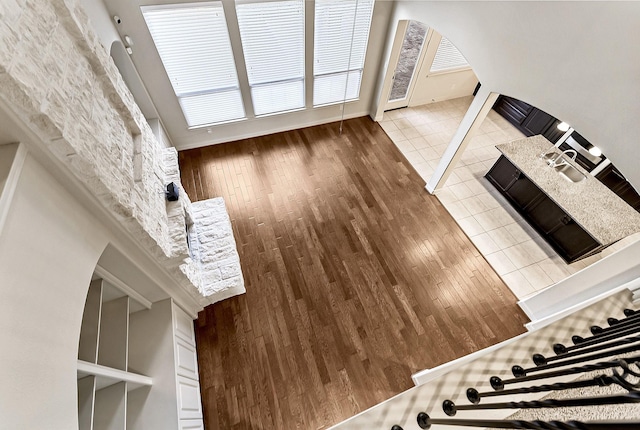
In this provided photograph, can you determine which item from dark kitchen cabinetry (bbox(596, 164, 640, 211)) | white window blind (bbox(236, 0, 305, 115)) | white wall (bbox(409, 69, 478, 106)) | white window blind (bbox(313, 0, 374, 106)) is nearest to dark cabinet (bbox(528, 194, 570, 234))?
dark kitchen cabinetry (bbox(596, 164, 640, 211))

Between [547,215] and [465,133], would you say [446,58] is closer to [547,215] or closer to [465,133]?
[465,133]

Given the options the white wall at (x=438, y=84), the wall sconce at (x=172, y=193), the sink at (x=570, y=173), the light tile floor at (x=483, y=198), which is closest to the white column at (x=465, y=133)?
the light tile floor at (x=483, y=198)

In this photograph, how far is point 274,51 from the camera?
13.8 ft

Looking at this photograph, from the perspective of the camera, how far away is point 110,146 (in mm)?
1847

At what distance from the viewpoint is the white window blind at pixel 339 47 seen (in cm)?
407

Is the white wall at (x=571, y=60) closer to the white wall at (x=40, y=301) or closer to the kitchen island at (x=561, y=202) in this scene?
the kitchen island at (x=561, y=202)

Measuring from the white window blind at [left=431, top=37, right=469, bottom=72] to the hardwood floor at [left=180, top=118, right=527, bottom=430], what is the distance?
Result: 2.17m

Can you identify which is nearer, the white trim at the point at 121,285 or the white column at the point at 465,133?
the white trim at the point at 121,285

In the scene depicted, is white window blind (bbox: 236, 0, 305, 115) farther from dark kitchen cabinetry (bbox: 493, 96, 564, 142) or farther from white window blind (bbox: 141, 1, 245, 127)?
dark kitchen cabinetry (bbox: 493, 96, 564, 142)

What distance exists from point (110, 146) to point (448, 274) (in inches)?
151

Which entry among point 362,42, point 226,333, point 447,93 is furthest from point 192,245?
point 447,93

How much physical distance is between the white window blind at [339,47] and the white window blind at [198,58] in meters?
1.35

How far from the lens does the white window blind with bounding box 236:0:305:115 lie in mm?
3777

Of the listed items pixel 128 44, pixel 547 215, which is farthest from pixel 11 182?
pixel 547 215
